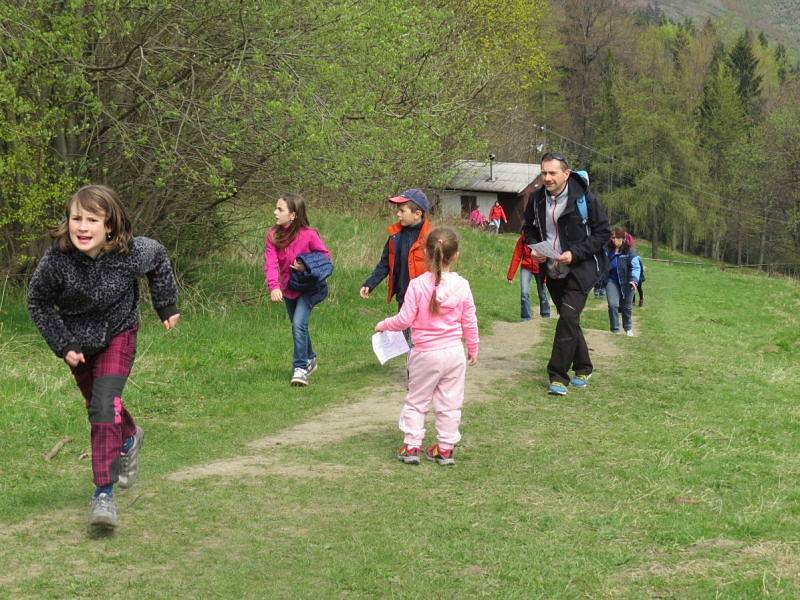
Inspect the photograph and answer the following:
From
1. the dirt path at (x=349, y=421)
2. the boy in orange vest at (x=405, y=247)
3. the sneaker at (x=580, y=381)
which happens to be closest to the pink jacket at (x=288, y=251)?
the boy in orange vest at (x=405, y=247)

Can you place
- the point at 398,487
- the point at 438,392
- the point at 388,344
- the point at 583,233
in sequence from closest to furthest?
the point at 398,487 < the point at 438,392 < the point at 388,344 < the point at 583,233

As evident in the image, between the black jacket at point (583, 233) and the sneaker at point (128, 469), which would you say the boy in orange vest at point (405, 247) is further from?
the sneaker at point (128, 469)

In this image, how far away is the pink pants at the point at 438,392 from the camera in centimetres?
689

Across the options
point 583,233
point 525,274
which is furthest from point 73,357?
point 525,274

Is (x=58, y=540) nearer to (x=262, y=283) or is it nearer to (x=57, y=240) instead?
(x=57, y=240)

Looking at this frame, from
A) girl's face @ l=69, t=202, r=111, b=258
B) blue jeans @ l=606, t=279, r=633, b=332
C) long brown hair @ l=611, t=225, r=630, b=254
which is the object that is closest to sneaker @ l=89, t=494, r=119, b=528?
girl's face @ l=69, t=202, r=111, b=258

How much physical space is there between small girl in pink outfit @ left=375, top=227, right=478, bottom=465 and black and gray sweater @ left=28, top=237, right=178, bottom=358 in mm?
1931

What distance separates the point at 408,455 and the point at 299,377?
3.33 metres

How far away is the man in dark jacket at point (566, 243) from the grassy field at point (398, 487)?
0.54 metres

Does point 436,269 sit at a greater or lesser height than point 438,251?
lesser

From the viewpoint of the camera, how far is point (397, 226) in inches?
374

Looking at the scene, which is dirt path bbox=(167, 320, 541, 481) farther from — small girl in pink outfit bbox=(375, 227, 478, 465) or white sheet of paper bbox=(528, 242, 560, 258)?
white sheet of paper bbox=(528, 242, 560, 258)

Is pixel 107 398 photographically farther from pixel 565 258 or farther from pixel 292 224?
pixel 565 258

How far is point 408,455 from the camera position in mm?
6887
